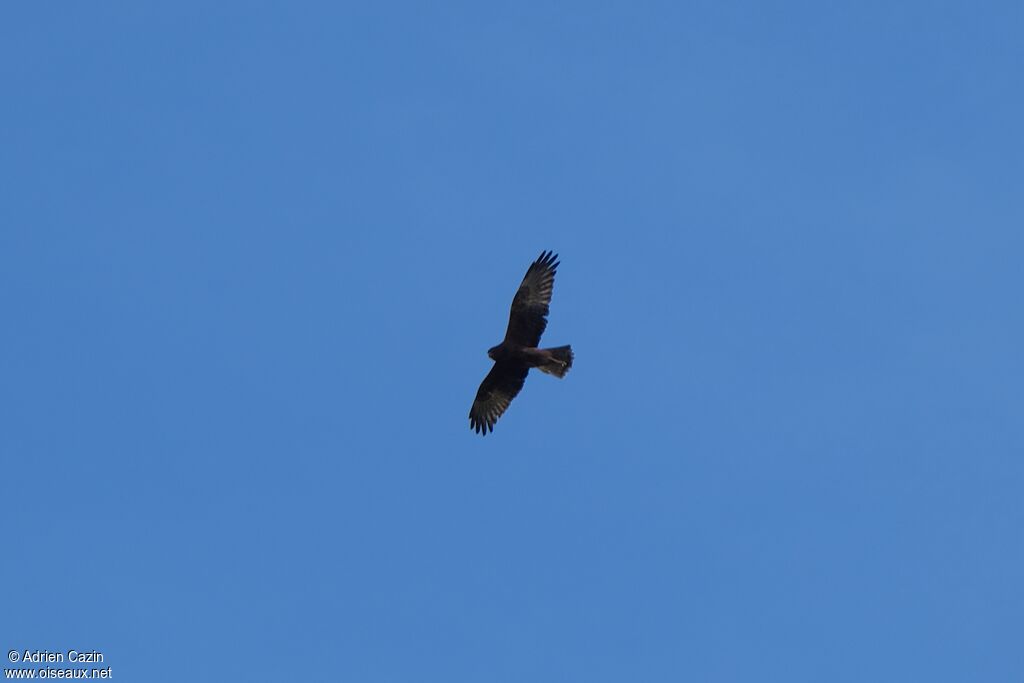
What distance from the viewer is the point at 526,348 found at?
28484 millimetres

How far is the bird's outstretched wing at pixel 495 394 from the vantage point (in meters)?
29.1

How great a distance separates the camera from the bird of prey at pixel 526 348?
93.0 ft

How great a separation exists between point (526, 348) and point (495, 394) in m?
1.55

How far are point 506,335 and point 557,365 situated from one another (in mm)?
1188

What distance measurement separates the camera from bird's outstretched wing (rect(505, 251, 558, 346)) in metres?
28.7

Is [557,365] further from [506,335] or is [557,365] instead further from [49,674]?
[49,674]

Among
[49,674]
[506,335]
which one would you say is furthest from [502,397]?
[49,674]

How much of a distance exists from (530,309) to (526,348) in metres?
0.79

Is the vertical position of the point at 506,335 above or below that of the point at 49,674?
above

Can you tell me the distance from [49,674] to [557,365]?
34.5 ft

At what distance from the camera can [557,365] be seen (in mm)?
28312

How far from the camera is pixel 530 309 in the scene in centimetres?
2873

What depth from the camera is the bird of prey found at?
1117 inches

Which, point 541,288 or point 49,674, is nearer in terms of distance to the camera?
point 49,674
